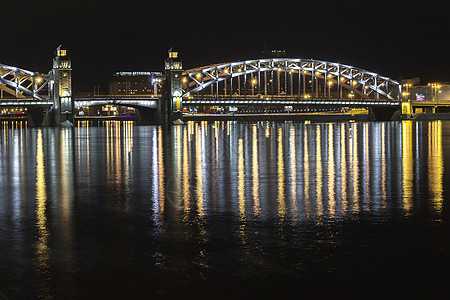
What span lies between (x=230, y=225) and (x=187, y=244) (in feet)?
5.48

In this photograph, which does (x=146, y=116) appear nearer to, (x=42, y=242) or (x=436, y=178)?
(x=436, y=178)

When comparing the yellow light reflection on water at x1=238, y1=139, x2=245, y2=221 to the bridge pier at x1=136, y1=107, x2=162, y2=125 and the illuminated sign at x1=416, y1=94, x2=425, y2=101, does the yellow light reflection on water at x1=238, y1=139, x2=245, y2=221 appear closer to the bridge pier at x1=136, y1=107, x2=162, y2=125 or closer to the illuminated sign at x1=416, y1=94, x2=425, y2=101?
the bridge pier at x1=136, y1=107, x2=162, y2=125

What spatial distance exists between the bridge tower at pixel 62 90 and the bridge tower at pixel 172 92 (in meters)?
16.1

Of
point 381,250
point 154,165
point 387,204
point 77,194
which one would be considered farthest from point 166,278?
point 154,165

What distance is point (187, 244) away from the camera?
33.8 ft

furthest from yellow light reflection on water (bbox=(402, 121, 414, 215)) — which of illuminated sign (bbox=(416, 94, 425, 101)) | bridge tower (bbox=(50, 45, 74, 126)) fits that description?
illuminated sign (bbox=(416, 94, 425, 101))

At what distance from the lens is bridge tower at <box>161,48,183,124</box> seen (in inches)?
4589

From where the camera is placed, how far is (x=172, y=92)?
119 metres

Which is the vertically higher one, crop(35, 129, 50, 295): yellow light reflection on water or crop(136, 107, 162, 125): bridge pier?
crop(136, 107, 162, 125): bridge pier

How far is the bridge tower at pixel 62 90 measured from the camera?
108938 mm

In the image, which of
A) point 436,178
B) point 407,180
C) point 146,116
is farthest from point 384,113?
point 407,180

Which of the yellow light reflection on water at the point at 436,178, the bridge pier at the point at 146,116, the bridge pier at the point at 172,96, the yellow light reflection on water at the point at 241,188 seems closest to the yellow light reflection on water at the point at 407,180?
the yellow light reflection on water at the point at 436,178

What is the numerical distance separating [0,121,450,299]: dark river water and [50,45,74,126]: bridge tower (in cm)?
8997

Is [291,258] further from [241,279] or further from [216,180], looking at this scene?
[216,180]
